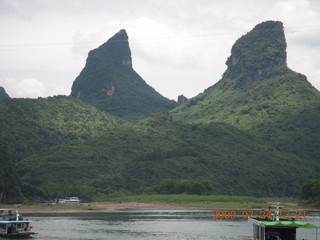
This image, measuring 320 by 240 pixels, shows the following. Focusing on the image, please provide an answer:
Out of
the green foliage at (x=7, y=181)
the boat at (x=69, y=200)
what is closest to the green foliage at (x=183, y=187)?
the boat at (x=69, y=200)

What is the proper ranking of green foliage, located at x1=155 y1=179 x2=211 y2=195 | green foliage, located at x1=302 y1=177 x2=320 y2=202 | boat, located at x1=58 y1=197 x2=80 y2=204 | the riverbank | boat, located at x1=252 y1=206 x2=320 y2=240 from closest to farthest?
boat, located at x1=252 y1=206 x2=320 y2=240
the riverbank
green foliage, located at x1=302 y1=177 x2=320 y2=202
boat, located at x1=58 y1=197 x2=80 y2=204
green foliage, located at x1=155 y1=179 x2=211 y2=195

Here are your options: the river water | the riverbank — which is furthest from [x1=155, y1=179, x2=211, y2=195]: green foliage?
the river water

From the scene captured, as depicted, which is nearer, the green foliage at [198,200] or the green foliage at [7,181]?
the green foliage at [7,181]

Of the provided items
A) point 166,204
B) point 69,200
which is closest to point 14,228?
point 69,200

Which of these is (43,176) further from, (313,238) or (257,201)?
(313,238)

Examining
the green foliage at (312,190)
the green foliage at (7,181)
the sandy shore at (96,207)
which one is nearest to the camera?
the sandy shore at (96,207)

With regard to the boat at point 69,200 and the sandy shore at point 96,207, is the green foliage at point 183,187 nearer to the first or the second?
the sandy shore at point 96,207

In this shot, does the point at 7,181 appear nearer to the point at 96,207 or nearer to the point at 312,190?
the point at 96,207

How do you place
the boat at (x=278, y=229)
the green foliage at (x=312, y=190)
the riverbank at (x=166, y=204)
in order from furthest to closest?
the green foliage at (x=312, y=190)
the riverbank at (x=166, y=204)
the boat at (x=278, y=229)

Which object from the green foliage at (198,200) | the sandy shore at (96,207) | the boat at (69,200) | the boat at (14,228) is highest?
the green foliage at (198,200)

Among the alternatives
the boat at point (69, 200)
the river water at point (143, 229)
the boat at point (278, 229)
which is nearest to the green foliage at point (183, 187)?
the boat at point (69, 200)

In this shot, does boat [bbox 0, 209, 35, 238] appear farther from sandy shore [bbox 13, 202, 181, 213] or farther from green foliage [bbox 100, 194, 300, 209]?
green foliage [bbox 100, 194, 300, 209]

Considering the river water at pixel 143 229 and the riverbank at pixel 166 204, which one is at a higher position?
the riverbank at pixel 166 204

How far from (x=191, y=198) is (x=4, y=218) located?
89.3 meters
